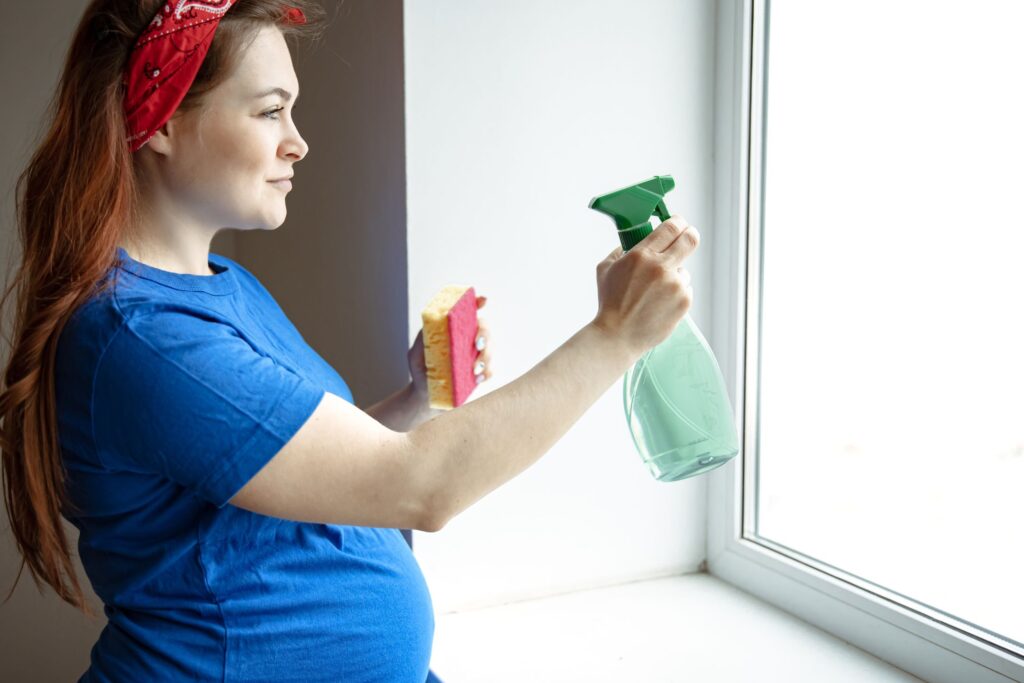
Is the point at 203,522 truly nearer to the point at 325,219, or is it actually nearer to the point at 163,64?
the point at 163,64

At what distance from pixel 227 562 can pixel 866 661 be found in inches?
28.1

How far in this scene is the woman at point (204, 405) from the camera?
0.63 m

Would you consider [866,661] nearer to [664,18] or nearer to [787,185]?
[787,185]

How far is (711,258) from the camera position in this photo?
4.13ft

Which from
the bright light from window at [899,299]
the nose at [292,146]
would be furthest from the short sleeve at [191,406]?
the bright light from window at [899,299]

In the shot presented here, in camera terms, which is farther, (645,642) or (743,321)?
(743,321)

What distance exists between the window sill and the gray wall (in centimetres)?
36

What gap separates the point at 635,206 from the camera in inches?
28.2

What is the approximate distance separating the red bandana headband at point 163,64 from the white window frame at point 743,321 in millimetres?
755

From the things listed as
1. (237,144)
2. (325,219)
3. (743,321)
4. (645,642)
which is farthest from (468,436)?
(325,219)

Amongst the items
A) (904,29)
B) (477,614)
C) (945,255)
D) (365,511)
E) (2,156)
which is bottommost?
(477,614)

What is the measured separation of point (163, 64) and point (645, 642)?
0.83 metres

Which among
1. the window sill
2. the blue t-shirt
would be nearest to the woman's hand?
the blue t-shirt

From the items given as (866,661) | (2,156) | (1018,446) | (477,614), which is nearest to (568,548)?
(477,614)
